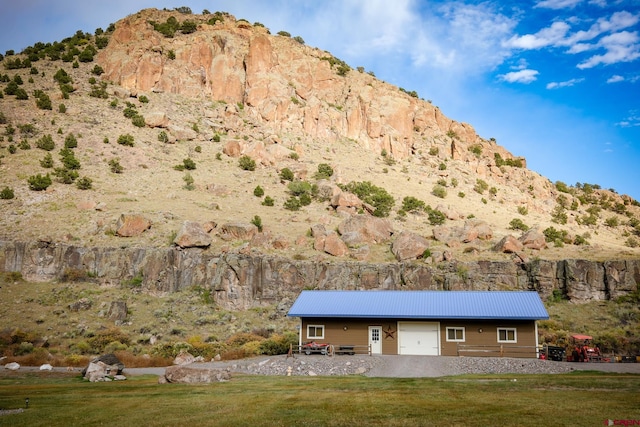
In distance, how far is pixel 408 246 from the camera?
50406mm

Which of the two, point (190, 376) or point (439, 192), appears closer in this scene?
point (190, 376)

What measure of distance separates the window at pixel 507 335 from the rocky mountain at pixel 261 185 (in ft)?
44.6

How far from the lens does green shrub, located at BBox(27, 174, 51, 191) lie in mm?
57250

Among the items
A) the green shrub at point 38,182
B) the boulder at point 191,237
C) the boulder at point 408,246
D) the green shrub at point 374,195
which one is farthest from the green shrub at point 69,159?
the boulder at point 408,246

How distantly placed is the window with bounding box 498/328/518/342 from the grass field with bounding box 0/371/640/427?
846 centimetres

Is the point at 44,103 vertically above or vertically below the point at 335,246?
above

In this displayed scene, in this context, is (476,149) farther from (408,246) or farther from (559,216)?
(408,246)

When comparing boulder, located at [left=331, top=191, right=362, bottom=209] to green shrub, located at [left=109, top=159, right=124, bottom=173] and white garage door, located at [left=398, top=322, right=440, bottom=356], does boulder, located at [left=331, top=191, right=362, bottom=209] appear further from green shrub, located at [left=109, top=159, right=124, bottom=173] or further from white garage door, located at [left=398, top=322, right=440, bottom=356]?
white garage door, located at [left=398, top=322, right=440, bottom=356]

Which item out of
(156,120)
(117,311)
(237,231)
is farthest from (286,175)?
(117,311)

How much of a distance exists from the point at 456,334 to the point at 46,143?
187ft

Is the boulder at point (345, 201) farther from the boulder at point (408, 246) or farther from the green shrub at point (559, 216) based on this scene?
the green shrub at point (559, 216)

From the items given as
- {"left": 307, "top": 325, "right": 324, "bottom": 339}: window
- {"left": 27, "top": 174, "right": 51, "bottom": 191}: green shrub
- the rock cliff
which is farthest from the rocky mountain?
{"left": 307, "top": 325, "right": 324, "bottom": 339}: window

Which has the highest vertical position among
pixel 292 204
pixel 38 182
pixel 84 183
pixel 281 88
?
pixel 281 88

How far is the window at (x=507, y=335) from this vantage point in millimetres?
32406
